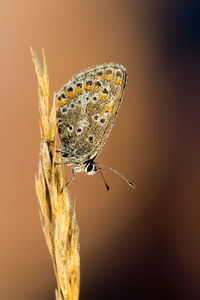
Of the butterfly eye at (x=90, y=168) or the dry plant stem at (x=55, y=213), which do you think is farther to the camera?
the butterfly eye at (x=90, y=168)

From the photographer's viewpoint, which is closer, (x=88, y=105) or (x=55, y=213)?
(x=55, y=213)

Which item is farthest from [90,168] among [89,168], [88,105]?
[88,105]

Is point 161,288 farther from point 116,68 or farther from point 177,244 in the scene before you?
point 116,68

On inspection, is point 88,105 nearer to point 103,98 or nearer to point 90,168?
point 103,98

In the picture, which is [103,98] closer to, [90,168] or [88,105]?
[88,105]

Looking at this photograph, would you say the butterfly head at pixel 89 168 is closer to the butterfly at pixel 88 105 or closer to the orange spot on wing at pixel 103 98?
the butterfly at pixel 88 105

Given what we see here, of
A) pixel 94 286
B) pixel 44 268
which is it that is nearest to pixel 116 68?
pixel 44 268

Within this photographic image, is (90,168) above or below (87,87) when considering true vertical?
below

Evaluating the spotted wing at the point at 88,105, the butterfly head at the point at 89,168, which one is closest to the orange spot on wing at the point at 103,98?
the spotted wing at the point at 88,105
